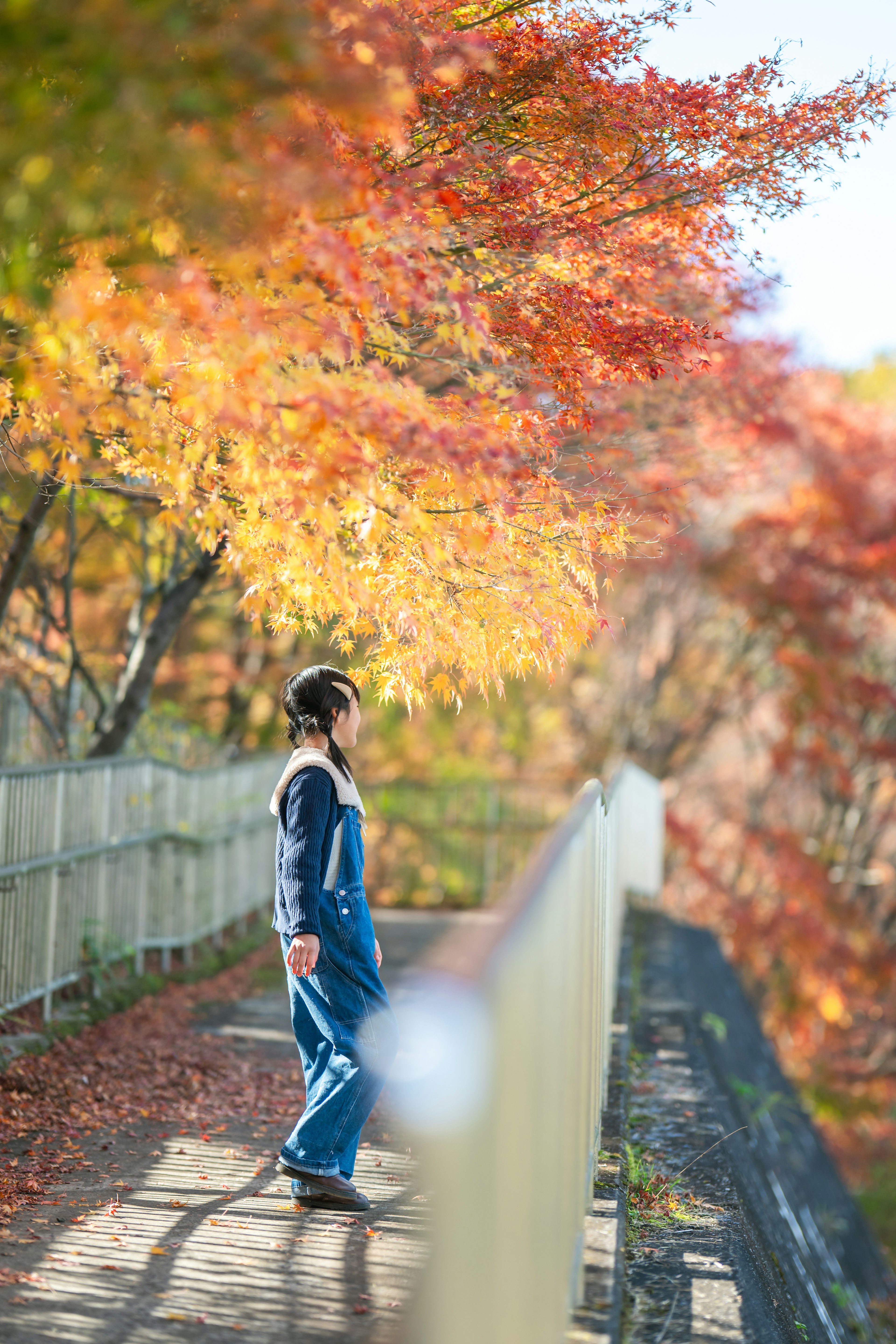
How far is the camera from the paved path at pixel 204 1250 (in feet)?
11.0

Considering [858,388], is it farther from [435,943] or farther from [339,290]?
[339,290]

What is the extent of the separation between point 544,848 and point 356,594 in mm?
1534

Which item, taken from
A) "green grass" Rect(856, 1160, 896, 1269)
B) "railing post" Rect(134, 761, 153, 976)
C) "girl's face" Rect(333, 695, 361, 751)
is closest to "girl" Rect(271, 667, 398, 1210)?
"girl's face" Rect(333, 695, 361, 751)

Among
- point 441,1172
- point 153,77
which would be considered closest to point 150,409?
point 153,77

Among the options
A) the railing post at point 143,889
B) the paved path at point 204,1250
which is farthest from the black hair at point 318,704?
the railing post at point 143,889

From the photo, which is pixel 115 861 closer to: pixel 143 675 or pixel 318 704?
pixel 143 675

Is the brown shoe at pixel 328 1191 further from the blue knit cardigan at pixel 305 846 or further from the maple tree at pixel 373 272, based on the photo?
the maple tree at pixel 373 272

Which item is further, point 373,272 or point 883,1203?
point 883,1203

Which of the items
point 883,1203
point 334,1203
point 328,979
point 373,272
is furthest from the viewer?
point 883,1203

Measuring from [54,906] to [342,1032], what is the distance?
10.0 feet

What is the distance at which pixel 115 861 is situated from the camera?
762cm

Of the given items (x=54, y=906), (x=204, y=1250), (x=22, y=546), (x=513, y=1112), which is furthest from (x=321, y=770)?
(x=22, y=546)

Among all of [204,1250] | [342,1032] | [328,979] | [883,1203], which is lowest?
[883,1203]

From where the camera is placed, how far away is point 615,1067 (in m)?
5.76
